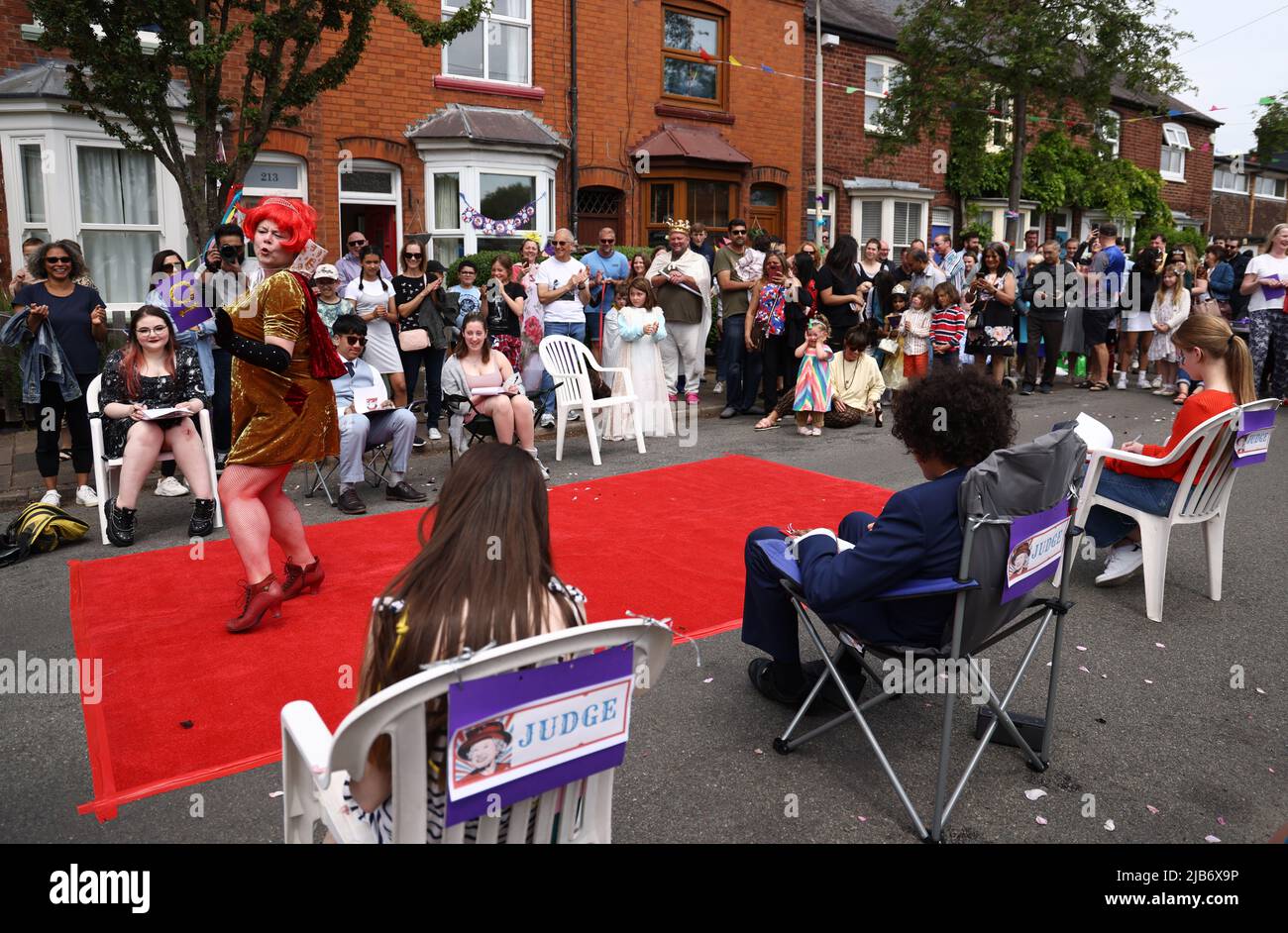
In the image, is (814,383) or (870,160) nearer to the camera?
(814,383)

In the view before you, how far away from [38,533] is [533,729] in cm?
546

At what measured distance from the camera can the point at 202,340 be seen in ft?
26.3

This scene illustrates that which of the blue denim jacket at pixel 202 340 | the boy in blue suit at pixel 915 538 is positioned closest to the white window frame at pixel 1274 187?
the blue denim jacket at pixel 202 340

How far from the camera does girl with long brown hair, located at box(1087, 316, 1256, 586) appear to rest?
4.93 metres

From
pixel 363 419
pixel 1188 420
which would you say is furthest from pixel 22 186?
pixel 1188 420

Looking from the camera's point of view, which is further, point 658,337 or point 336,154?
point 336,154

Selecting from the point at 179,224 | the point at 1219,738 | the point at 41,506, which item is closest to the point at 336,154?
the point at 179,224

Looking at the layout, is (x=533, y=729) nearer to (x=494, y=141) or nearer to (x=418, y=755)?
(x=418, y=755)

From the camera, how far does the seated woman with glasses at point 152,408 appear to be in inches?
256

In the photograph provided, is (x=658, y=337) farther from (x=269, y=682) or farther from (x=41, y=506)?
(x=269, y=682)

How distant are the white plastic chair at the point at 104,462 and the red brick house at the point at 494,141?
5.43 m

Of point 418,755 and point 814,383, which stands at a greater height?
point 814,383

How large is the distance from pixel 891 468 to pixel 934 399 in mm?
5470

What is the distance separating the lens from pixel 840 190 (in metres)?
A: 20.7
